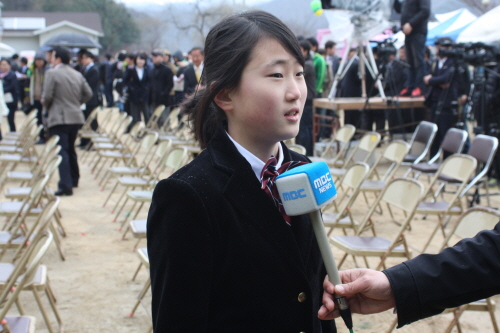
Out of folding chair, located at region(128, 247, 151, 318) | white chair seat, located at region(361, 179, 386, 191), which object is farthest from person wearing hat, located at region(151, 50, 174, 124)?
folding chair, located at region(128, 247, 151, 318)

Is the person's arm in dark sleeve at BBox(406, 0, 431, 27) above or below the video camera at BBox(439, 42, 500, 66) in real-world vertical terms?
above

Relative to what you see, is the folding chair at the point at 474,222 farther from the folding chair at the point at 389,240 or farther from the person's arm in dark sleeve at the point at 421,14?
the person's arm in dark sleeve at the point at 421,14

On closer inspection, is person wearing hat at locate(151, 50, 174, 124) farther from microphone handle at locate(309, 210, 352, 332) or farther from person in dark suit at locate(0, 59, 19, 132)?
microphone handle at locate(309, 210, 352, 332)

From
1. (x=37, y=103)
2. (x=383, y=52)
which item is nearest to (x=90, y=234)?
(x=383, y=52)

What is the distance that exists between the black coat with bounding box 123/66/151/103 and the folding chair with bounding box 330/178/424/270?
910 centimetres

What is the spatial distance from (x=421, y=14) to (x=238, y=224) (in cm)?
878

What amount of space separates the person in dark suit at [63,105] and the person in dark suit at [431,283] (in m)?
6.57

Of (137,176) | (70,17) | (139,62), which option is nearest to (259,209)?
(137,176)

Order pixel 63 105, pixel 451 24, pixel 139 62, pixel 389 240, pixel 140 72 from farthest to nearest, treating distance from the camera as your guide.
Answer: pixel 451 24 → pixel 139 62 → pixel 140 72 → pixel 63 105 → pixel 389 240

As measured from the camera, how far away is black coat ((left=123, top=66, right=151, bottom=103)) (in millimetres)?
12789

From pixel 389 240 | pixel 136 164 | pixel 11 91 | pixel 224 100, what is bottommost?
pixel 11 91

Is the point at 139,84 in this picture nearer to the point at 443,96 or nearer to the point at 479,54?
the point at 443,96

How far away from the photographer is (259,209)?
143 centimetres

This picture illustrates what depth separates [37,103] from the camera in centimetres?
1232
